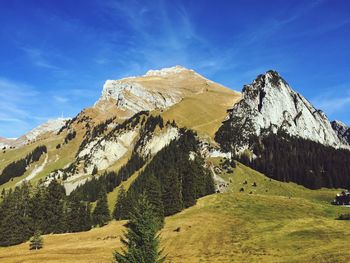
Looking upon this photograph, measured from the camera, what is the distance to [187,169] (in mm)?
119938

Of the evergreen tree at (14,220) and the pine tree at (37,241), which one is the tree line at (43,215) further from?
the pine tree at (37,241)

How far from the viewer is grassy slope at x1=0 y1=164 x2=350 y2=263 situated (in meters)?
61.8

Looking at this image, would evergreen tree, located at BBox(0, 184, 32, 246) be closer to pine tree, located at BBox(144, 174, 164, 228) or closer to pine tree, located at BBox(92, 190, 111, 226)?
pine tree, located at BBox(92, 190, 111, 226)

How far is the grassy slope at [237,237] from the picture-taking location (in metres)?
61.8

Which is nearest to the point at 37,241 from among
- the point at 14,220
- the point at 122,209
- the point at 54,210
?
the point at 14,220

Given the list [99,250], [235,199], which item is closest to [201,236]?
[99,250]

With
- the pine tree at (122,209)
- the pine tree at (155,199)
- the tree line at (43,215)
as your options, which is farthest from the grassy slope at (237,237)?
the pine tree at (122,209)

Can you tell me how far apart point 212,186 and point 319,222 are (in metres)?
54.3

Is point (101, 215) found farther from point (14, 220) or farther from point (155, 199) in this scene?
point (155, 199)

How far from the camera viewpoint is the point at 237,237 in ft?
250

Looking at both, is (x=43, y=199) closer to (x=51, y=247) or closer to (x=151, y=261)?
(x=51, y=247)

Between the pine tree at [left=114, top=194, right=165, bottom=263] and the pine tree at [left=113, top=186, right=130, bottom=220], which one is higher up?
the pine tree at [left=113, top=186, right=130, bottom=220]

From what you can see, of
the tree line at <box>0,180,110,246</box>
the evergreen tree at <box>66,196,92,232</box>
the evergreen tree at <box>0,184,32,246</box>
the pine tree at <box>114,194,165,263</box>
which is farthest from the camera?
the evergreen tree at <box>66,196,92,232</box>

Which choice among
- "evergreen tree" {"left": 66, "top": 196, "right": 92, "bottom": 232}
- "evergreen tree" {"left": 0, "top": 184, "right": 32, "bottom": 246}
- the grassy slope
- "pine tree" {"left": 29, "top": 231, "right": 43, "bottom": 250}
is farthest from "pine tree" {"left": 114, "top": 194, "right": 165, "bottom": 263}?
"evergreen tree" {"left": 66, "top": 196, "right": 92, "bottom": 232}
